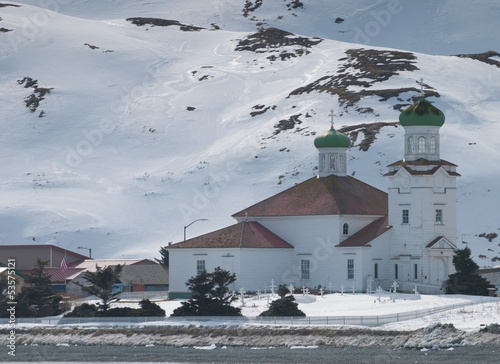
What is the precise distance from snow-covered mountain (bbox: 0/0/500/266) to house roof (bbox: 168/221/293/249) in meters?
34.2

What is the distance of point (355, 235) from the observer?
266 ft

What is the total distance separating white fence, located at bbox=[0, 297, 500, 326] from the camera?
6072cm

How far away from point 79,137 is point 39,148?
6.14m

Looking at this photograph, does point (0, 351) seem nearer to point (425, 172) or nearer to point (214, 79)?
point (425, 172)

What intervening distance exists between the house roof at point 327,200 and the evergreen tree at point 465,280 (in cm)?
927

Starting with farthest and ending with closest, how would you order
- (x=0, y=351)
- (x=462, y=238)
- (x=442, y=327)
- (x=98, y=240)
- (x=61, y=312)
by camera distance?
(x=98, y=240)
(x=462, y=238)
(x=61, y=312)
(x=0, y=351)
(x=442, y=327)

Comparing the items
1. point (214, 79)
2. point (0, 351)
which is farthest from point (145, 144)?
point (0, 351)

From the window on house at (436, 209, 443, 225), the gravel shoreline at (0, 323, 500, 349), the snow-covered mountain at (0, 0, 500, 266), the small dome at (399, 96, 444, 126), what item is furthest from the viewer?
the snow-covered mountain at (0, 0, 500, 266)

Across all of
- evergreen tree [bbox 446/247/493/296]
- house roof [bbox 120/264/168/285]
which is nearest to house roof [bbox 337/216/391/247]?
evergreen tree [bbox 446/247/493/296]

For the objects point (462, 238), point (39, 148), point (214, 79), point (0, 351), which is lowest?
point (0, 351)

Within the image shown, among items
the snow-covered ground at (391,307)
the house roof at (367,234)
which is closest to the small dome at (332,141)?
the house roof at (367,234)

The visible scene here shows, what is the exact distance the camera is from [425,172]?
257 feet

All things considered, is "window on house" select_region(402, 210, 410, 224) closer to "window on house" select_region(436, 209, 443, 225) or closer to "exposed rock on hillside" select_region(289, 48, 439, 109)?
"window on house" select_region(436, 209, 443, 225)

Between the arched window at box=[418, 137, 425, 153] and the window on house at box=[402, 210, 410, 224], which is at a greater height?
the arched window at box=[418, 137, 425, 153]
